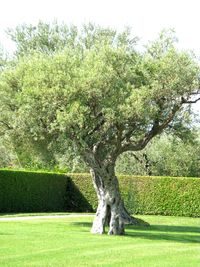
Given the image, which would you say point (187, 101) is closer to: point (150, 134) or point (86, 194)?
point (150, 134)

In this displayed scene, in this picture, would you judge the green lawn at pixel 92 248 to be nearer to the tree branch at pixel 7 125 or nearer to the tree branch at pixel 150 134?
the tree branch at pixel 150 134

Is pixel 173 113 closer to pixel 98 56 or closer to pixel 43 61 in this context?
pixel 98 56

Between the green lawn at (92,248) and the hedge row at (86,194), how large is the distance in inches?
449

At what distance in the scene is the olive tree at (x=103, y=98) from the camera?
1919cm

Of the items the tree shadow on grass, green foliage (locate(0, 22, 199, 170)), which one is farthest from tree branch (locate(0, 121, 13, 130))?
the tree shadow on grass

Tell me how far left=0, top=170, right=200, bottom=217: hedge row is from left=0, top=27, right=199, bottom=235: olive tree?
1244cm

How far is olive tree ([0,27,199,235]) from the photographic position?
19.2 meters

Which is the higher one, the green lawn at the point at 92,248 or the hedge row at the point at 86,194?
the hedge row at the point at 86,194

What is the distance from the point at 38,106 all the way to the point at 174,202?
18096 millimetres

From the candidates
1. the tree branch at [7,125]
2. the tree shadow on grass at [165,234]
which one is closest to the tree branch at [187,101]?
the tree shadow on grass at [165,234]

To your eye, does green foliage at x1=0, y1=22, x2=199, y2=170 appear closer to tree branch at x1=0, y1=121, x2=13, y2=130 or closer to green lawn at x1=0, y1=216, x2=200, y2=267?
tree branch at x1=0, y1=121, x2=13, y2=130

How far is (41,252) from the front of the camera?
572 inches

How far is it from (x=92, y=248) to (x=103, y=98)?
559cm

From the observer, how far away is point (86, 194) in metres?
38.5
